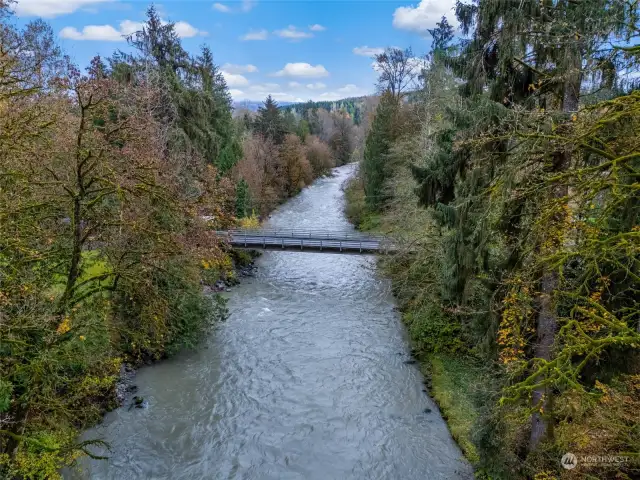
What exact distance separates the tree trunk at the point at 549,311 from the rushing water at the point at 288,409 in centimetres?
258

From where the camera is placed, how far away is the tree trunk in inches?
239

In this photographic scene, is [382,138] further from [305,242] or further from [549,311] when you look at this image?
[549,311]

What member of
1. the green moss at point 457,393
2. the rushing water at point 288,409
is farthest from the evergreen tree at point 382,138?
the green moss at point 457,393

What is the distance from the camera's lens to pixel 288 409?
11.8 meters

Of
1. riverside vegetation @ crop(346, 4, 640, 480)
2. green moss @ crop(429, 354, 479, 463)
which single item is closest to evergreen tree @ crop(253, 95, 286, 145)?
riverside vegetation @ crop(346, 4, 640, 480)

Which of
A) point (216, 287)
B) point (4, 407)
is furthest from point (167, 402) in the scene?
point (216, 287)

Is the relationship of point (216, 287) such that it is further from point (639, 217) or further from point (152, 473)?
point (639, 217)

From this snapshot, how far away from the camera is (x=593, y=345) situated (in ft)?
14.3

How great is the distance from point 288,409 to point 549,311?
811 cm

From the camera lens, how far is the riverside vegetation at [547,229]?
4.69 m

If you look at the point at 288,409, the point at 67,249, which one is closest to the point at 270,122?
the point at 288,409

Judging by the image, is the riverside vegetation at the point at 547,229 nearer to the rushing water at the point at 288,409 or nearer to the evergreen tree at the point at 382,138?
the rushing water at the point at 288,409

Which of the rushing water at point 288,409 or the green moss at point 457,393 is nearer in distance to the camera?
the rushing water at point 288,409

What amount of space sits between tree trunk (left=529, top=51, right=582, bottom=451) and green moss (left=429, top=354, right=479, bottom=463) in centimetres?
212
